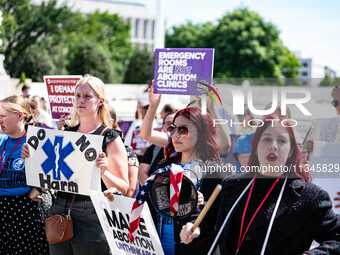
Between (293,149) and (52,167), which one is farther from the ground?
(293,149)

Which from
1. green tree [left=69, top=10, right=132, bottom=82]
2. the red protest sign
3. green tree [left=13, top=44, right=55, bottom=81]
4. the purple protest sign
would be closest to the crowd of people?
the purple protest sign

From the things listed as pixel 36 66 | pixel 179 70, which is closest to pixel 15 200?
pixel 179 70

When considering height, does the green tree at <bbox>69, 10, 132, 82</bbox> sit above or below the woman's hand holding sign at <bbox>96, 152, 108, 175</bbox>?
above

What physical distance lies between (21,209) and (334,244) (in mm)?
2540

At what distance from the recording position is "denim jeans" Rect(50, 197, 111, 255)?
128 inches

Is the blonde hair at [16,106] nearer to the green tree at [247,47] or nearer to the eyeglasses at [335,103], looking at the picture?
the eyeglasses at [335,103]

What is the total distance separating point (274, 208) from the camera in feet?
7.50

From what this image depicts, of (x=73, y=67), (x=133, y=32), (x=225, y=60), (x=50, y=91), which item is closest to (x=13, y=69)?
(x=73, y=67)

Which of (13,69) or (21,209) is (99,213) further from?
(13,69)

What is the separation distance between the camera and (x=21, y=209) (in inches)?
154

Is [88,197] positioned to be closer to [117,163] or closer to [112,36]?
[117,163]

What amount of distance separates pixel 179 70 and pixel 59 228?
1.87m

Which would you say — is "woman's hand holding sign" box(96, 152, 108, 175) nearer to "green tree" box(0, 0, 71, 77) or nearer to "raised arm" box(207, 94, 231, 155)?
"raised arm" box(207, 94, 231, 155)

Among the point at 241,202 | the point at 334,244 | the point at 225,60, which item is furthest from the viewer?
the point at 225,60
